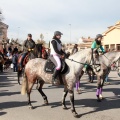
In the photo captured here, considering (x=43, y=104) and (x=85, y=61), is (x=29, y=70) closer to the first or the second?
(x=43, y=104)

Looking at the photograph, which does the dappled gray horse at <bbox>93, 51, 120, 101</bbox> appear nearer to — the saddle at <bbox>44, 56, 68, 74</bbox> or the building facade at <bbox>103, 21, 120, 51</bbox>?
the saddle at <bbox>44, 56, 68, 74</bbox>

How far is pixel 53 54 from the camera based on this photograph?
7.60 meters

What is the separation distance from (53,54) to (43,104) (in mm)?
1987

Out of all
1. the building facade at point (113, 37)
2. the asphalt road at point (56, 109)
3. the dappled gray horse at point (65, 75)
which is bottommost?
the asphalt road at point (56, 109)

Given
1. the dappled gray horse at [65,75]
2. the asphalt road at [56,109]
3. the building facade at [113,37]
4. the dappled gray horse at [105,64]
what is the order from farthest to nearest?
the building facade at [113,37] < the dappled gray horse at [105,64] < the dappled gray horse at [65,75] < the asphalt road at [56,109]

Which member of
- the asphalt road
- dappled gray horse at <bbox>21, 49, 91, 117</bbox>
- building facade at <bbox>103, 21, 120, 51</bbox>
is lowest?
the asphalt road

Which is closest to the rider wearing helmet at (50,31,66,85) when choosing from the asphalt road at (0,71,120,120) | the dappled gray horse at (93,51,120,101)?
the asphalt road at (0,71,120,120)

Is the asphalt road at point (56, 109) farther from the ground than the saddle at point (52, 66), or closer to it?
closer to it

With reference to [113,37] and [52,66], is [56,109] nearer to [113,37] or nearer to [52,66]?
[52,66]

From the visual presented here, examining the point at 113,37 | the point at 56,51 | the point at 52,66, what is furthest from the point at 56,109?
the point at 113,37

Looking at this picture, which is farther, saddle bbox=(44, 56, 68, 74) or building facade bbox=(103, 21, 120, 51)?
building facade bbox=(103, 21, 120, 51)

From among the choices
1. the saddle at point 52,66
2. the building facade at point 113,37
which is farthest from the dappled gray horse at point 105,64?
the building facade at point 113,37

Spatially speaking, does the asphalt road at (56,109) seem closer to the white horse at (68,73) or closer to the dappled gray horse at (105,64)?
the white horse at (68,73)

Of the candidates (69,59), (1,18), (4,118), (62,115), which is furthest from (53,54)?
(1,18)
